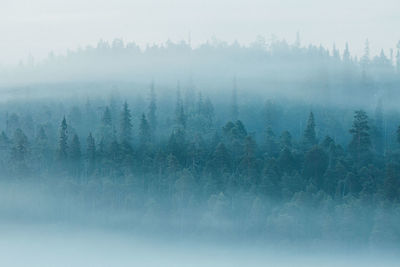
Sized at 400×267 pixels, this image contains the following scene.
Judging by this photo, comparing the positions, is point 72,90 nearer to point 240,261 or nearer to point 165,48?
point 165,48

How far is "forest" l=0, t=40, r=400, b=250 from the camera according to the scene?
93500mm

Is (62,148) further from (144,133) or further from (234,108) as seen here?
(234,108)

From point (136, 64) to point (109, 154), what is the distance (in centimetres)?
7351

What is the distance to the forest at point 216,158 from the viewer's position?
93.5 m

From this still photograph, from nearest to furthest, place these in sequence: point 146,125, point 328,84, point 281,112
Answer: point 146,125 < point 281,112 < point 328,84

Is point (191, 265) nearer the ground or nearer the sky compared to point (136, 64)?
nearer the ground

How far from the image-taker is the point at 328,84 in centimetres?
15825

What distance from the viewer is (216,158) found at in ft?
344

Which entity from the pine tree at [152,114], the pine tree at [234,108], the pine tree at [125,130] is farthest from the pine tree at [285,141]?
the pine tree at [234,108]

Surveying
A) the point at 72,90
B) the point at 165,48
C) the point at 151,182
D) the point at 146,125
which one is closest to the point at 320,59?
the point at 165,48

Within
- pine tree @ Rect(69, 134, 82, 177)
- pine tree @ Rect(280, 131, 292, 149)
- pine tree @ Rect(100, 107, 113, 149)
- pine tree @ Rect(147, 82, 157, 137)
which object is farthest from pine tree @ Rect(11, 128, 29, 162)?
pine tree @ Rect(280, 131, 292, 149)

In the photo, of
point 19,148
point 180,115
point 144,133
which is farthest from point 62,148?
point 180,115

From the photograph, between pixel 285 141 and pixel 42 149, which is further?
pixel 42 149

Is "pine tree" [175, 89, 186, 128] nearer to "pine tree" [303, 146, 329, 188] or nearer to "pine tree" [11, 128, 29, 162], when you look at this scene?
"pine tree" [11, 128, 29, 162]
